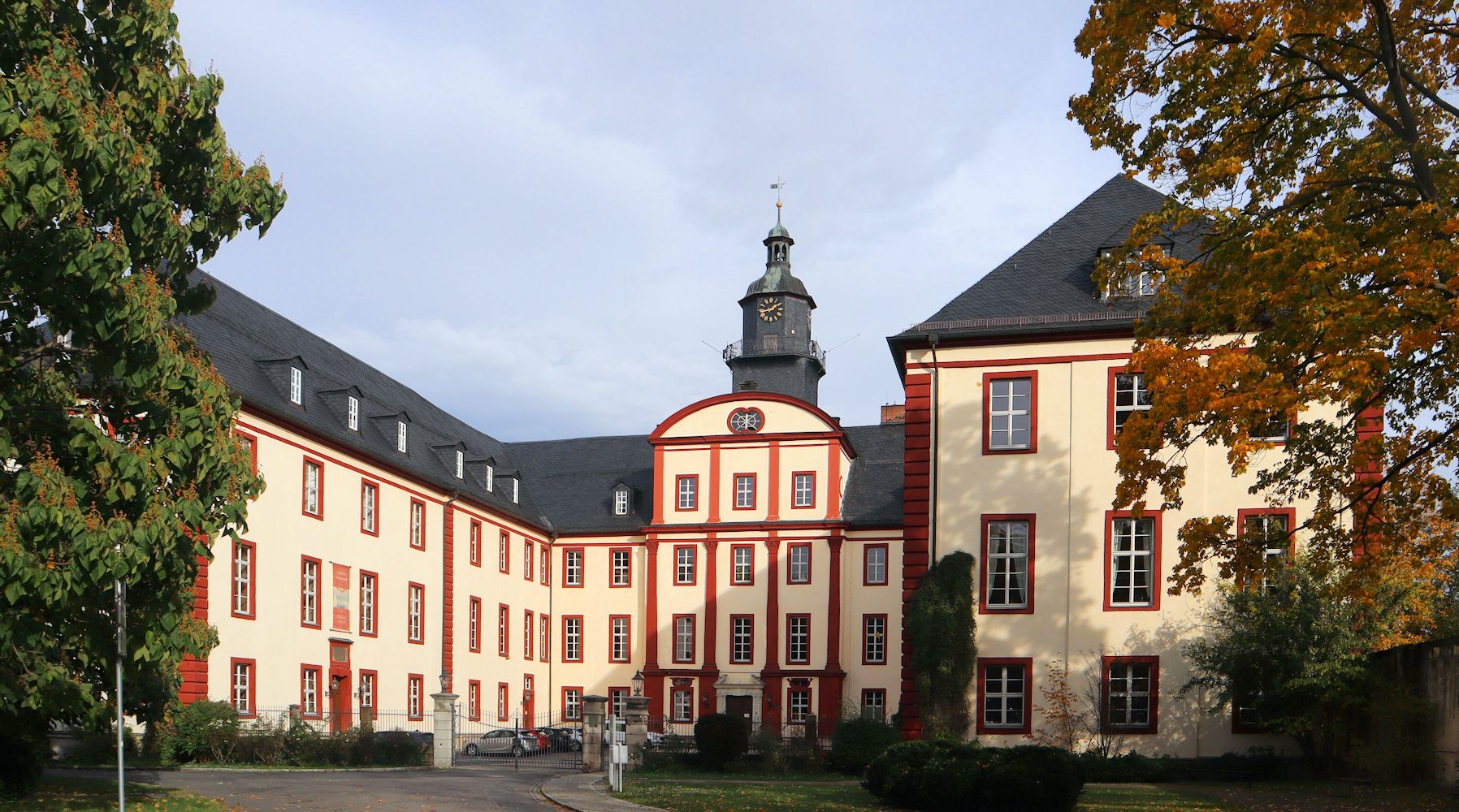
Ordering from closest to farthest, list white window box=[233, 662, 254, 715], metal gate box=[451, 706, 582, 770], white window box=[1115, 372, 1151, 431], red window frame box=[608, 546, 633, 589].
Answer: white window box=[1115, 372, 1151, 431] < white window box=[233, 662, 254, 715] < metal gate box=[451, 706, 582, 770] < red window frame box=[608, 546, 633, 589]

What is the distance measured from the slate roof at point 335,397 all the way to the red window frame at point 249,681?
5984 mm

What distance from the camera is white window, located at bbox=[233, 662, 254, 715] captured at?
3284 cm

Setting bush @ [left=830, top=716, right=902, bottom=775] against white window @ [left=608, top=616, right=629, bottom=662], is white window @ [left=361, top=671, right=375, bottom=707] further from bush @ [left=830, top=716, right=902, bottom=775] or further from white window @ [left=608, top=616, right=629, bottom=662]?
bush @ [left=830, top=716, right=902, bottom=775]

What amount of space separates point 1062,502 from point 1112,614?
2.41 meters

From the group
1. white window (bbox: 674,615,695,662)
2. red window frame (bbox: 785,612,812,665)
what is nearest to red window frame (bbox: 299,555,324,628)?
white window (bbox: 674,615,695,662)

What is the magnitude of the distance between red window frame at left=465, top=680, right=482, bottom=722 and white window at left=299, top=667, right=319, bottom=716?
10.4 meters

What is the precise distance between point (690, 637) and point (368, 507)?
15.6 meters

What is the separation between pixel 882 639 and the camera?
1959 inches

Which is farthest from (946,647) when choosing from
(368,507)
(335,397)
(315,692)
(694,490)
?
(694,490)

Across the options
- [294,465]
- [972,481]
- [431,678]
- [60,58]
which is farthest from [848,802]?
[431,678]

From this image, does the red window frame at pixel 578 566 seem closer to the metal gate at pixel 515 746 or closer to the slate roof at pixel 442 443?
the slate roof at pixel 442 443

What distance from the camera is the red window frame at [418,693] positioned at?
42.1 meters

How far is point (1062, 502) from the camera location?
28.0m

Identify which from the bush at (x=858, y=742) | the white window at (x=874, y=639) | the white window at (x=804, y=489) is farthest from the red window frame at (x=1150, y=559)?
the white window at (x=804, y=489)
